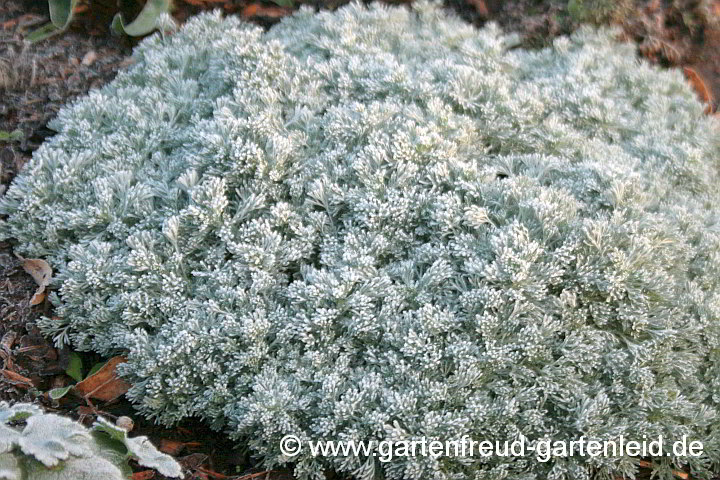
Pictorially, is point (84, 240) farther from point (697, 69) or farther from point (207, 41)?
point (697, 69)

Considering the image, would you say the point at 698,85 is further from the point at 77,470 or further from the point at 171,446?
the point at 77,470

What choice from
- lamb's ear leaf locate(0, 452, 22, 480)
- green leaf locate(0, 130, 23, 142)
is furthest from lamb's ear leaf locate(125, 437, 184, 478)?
green leaf locate(0, 130, 23, 142)

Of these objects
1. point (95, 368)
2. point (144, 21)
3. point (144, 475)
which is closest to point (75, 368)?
point (95, 368)

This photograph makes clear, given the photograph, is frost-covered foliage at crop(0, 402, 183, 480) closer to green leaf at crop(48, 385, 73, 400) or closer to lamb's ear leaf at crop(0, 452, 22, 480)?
lamb's ear leaf at crop(0, 452, 22, 480)

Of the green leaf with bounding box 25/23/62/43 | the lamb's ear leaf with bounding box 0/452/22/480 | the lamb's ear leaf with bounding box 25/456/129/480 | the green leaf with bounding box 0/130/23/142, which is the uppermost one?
the green leaf with bounding box 25/23/62/43

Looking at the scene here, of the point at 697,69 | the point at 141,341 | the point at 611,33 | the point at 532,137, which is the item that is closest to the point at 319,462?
the point at 141,341

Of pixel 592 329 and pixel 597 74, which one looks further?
pixel 597 74

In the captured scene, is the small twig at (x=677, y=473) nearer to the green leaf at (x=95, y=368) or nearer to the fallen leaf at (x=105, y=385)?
the fallen leaf at (x=105, y=385)

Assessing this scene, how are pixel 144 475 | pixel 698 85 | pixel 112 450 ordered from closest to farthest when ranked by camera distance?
1. pixel 112 450
2. pixel 144 475
3. pixel 698 85
